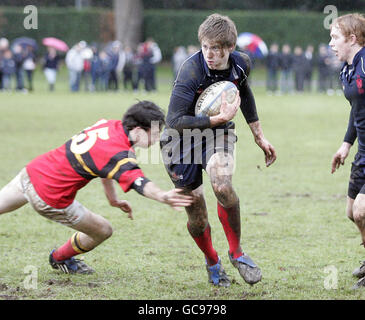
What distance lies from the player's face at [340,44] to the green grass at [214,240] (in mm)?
1224

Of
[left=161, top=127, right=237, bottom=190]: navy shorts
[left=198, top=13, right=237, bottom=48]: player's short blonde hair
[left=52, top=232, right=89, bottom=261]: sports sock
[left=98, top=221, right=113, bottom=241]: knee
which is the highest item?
[left=198, top=13, right=237, bottom=48]: player's short blonde hair

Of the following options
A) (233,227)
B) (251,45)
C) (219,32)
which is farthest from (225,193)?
(251,45)

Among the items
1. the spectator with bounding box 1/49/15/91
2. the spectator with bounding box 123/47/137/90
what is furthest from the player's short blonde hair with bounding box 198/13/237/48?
the spectator with bounding box 123/47/137/90

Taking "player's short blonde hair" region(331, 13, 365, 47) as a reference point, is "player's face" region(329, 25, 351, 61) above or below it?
below

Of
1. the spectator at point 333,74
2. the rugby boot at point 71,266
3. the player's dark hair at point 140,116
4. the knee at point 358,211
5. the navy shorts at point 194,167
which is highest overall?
the player's dark hair at point 140,116

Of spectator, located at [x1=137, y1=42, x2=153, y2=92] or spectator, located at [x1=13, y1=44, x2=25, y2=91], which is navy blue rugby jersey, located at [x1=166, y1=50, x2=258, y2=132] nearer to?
spectator, located at [x1=137, y1=42, x2=153, y2=92]

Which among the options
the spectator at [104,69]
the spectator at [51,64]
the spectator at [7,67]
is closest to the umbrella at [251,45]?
the spectator at [104,69]

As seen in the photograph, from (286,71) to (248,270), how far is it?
79.1 ft

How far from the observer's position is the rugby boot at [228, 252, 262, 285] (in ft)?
17.2

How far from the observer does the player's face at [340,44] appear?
5383 mm

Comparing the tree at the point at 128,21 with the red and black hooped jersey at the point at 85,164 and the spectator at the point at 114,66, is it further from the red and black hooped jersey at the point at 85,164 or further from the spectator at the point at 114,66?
the red and black hooped jersey at the point at 85,164

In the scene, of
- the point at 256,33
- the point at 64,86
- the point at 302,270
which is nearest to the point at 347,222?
the point at 302,270

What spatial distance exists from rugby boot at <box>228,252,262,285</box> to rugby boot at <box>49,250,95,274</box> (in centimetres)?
139
